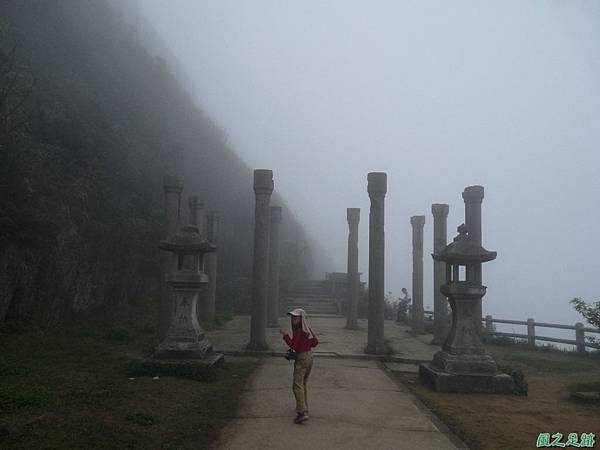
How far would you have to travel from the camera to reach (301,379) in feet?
20.9

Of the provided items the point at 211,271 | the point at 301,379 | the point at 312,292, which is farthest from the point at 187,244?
the point at 312,292

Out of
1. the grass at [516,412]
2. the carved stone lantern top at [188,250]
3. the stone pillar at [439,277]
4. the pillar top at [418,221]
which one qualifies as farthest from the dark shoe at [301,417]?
the pillar top at [418,221]

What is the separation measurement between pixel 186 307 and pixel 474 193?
9368mm

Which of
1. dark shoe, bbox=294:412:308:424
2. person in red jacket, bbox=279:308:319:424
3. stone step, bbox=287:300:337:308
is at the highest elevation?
person in red jacket, bbox=279:308:319:424

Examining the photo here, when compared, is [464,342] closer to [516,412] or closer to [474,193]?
[516,412]

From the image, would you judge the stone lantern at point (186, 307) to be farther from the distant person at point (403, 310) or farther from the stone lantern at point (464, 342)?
the distant person at point (403, 310)

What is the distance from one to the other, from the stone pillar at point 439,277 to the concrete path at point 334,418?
6.18 metres

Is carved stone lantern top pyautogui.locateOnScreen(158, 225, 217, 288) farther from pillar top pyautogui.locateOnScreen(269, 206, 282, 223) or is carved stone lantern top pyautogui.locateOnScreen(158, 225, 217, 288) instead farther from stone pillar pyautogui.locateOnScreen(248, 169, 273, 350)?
pillar top pyautogui.locateOnScreen(269, 206, 282, 223)

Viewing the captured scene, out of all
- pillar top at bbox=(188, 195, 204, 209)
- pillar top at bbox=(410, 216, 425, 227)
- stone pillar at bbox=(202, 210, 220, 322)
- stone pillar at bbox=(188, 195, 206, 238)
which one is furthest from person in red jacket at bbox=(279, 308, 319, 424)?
pillar top at bbox=(410, 216, 425, 227)

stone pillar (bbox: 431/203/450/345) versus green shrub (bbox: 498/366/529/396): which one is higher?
stone pillar (bbox: 431/203/450/345)

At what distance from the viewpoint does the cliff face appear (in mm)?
12025

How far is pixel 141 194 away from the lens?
20188mm

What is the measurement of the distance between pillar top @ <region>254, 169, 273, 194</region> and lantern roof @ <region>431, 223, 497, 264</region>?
5518mm

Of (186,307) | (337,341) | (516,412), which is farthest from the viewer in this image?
(337,341)
